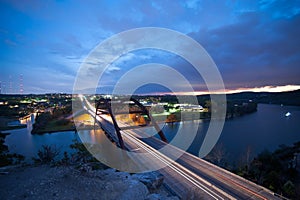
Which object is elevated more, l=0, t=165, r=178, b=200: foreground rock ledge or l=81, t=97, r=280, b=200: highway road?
l=0, t=165, r=178, b=200: foreground rock ledge

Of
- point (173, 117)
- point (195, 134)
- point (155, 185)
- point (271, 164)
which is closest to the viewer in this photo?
point (155, 185)

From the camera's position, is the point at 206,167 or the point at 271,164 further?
the point at 271,164

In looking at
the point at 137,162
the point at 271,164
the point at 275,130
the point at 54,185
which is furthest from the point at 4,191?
the point at 275,130

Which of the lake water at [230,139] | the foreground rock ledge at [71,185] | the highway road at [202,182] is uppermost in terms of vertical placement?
the foreground rock ledge at [71,185]

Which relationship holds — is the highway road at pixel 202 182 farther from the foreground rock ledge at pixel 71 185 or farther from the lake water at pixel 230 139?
the lake water at pixel 230 139

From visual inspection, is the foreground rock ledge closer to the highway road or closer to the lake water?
the highway road

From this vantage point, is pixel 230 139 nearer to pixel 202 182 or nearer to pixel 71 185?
pixel 202 182

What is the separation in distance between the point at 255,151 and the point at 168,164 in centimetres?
1768

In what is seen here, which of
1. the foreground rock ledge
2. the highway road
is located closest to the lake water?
the highway road

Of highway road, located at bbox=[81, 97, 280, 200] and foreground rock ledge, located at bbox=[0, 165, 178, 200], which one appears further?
highway road, located at bbox=[81, 97, 280, 200]

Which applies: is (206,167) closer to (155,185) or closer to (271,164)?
(155,185)

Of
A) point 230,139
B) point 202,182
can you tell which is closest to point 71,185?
point 202,182

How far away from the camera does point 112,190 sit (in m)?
4.92

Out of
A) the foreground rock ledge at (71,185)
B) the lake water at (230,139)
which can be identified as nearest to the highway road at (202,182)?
the foreground rock ledge at (71,185)
